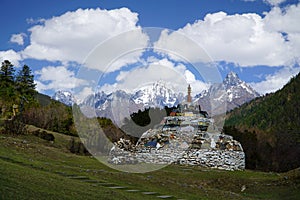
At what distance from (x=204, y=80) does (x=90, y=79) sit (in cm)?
654

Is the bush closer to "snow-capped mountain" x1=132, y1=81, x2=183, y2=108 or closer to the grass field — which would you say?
the grass field

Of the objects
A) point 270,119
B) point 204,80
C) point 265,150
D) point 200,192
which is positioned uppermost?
point 270,119

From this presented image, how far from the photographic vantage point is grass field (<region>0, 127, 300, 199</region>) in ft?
35.0

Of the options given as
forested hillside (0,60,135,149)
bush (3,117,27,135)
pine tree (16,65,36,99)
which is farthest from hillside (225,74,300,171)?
pine tree (16,65,36,99)

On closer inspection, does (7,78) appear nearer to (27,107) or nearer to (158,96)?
(27,107)

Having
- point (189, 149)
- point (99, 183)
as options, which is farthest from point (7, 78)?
point (99, 183)

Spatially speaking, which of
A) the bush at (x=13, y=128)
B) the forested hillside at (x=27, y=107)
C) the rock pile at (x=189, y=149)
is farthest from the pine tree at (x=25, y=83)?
the rock pile at (x=189, y=149)

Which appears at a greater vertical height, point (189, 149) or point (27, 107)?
point (27, 107)

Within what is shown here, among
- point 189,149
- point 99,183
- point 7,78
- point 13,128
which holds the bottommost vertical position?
point 99,183

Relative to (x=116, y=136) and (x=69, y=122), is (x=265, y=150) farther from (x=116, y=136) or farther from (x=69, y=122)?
(x=69, y=122)

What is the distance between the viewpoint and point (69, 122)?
58531 mm

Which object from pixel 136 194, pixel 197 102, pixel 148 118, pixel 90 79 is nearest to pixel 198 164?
pixel 197 102

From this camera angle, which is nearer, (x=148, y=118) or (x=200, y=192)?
(x=200, y=192)

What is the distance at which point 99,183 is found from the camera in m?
14.8
